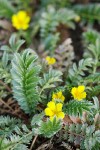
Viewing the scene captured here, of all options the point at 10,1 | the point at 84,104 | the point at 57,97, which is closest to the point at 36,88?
the point at 57,97

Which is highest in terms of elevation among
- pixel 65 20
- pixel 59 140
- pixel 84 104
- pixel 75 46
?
pixel 65 20

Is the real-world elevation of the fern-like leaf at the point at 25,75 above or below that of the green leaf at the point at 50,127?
above

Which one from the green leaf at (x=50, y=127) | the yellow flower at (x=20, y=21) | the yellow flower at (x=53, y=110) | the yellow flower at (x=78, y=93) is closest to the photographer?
the green leaf at (x=50, y=127)

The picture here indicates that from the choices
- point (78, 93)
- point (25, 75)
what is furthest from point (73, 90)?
point (25, 75)

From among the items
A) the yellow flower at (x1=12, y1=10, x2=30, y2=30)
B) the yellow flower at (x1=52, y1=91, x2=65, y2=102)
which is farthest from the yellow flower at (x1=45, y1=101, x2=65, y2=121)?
the yellow flower at (x1=12, y1=10, x2=30, y2=30)

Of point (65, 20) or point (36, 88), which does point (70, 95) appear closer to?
point (36, 88)

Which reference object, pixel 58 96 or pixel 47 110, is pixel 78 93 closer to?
pixel 58 96

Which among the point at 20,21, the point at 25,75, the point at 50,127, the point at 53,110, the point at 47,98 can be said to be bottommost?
the point at 50,127

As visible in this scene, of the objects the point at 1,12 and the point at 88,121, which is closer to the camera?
the point at 88,121

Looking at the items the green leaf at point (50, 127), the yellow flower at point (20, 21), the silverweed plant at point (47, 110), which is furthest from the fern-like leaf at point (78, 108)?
the yellow flower at point (20, 21)

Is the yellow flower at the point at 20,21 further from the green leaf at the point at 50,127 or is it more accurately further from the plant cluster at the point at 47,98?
the green leaf at the point at 50,127

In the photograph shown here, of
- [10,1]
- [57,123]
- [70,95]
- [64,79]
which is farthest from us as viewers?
[10,1]
